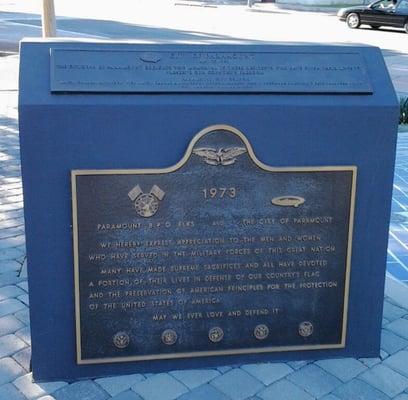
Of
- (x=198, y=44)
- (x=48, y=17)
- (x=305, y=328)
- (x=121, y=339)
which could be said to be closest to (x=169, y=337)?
(x=121, y=339)

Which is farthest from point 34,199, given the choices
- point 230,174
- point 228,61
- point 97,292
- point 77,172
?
point 228,61

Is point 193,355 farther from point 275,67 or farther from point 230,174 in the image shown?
point 275,67

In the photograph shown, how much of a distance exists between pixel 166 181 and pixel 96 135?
0.41 m

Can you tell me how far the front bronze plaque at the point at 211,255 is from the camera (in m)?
3.56

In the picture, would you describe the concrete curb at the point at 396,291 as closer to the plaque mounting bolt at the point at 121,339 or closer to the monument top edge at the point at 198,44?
the monument top edge at the point at 198,44

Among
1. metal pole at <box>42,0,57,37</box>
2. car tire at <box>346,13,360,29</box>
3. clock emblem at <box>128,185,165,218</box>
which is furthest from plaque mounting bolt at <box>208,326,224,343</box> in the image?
car tire at <box>346,13,360,29</box>

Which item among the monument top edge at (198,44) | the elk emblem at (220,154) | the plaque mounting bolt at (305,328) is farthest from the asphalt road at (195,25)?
the elk emblem at (220,154)

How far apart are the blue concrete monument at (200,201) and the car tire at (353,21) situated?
23.0 meters

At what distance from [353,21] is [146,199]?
2378 centimetres

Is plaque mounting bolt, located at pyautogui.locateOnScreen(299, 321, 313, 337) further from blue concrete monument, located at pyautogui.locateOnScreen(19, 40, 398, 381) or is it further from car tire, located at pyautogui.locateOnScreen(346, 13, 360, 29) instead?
car tire, located at pyautogui.locateOnScreen(346, 13, 360, 29)

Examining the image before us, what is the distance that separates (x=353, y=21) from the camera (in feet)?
84.6

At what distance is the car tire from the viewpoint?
2570 cm

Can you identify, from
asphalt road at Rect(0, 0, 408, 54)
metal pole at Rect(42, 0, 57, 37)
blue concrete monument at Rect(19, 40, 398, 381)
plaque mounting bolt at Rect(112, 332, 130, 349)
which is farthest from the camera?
asphalt road at Rect(0, 0, 408, 54)

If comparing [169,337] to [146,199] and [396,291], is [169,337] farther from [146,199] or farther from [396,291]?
[396,291]
